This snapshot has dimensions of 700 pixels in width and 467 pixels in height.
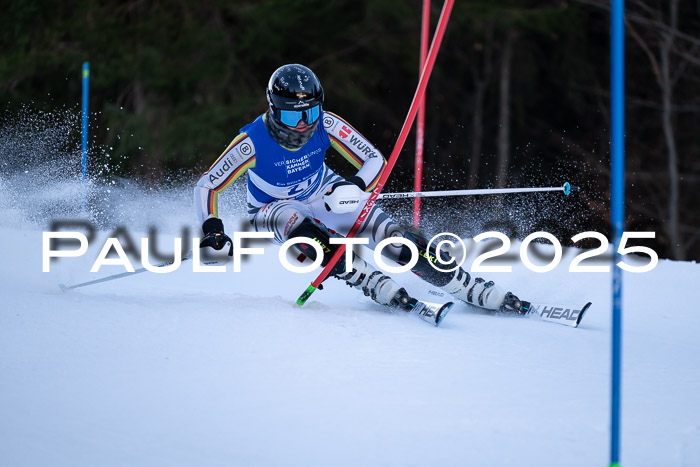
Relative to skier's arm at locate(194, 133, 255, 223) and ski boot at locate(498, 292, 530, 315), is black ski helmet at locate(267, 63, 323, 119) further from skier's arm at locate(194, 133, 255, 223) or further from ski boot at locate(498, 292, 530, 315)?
ski boot at locate(498, 292, 530, 315)

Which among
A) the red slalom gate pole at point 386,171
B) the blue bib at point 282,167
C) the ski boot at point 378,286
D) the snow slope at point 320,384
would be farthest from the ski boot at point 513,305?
the blue bib at point 282,167

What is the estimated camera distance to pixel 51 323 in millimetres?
3318

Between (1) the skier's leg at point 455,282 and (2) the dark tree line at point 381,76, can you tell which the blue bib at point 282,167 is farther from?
(2) the dark tree line at point 381,76

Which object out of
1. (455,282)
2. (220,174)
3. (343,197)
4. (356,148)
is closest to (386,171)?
(343,197)

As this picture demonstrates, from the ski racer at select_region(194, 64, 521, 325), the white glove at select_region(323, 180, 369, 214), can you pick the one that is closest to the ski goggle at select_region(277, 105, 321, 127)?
the ski racer at select_region(194, 64, 521, 325)

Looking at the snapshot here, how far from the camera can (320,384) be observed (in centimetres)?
270

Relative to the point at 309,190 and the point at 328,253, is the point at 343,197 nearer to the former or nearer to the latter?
the point at 328,253

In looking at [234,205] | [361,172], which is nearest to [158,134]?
[234,205]

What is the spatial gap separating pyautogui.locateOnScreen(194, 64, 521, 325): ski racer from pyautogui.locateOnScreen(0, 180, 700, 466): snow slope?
0.17 meters

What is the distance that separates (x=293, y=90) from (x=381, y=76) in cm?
900

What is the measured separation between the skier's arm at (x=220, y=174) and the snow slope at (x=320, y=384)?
47cm

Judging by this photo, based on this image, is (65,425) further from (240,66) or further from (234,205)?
(240,66)

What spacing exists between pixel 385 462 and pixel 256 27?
9.88m

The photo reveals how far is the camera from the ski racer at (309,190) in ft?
12.6
